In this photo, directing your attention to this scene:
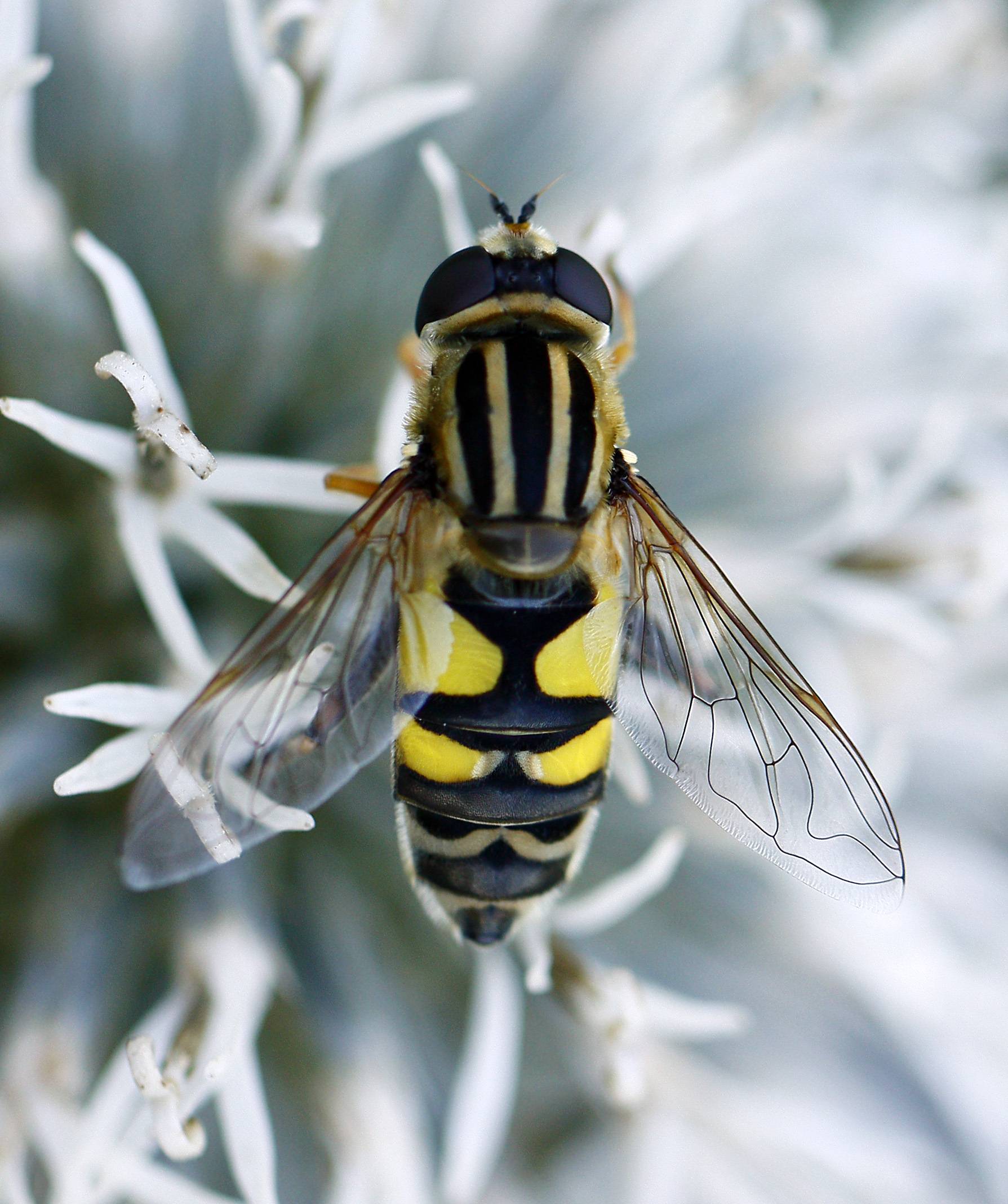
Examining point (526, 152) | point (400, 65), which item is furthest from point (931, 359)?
point (400, 65)

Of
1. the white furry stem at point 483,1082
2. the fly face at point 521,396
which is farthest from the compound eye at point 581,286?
the white furry stem at point 483,1082

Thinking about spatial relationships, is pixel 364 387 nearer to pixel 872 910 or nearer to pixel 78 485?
pixel 78 485

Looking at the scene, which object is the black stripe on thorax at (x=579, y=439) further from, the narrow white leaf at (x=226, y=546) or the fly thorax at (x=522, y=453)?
the narrow white leaf at (x=226, y=546)

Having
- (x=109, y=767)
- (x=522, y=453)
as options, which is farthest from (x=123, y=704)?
(x=522, y=453)

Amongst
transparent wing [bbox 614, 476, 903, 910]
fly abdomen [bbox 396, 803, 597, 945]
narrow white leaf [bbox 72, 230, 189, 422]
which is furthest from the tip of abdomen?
narrow white leaf [bbox 72, 230, 189, 422]

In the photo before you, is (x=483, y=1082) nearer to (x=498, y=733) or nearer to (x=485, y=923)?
(x=485, y=923)

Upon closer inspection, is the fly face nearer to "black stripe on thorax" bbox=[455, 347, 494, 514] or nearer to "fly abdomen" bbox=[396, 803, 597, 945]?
"black stripe on thorax" bbox=[455, 347, 494, 514]
